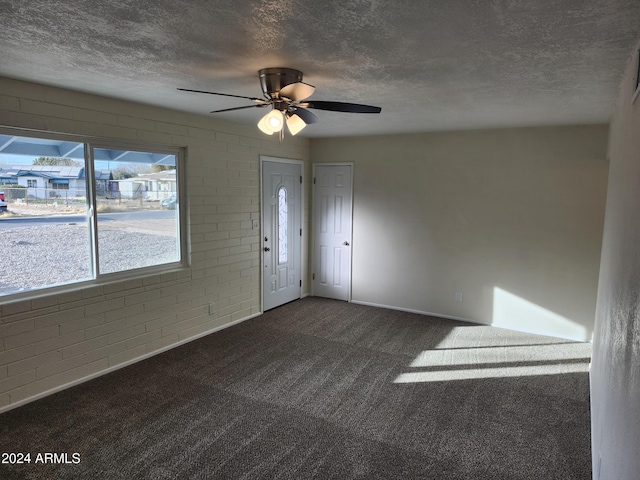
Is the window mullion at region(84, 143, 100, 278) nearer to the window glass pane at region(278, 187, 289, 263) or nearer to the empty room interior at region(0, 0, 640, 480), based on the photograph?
the empty room interior at region(0, 0, 640, 480)

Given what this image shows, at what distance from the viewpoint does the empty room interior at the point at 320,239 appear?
1.97 m

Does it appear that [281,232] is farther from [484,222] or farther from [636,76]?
[636,76]

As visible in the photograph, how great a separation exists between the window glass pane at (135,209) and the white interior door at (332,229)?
7.91ft

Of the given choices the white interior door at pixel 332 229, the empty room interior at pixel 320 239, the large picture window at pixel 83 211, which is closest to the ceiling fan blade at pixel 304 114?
the empty room interior at pixel 320 239

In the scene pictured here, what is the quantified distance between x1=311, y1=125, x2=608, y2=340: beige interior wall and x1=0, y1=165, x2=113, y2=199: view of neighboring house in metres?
3.38

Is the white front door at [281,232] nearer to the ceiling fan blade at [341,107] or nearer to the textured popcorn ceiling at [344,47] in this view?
the textured popcorn ceiling at [344,47]

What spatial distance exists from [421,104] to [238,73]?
167 centimetres

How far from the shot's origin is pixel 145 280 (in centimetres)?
395

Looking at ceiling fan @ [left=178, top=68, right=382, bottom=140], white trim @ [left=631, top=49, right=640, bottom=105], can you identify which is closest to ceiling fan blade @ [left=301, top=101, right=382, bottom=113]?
ceiling fan @ [left=178, top=68, right=382, bottom=140]

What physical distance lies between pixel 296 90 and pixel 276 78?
7.0 inches

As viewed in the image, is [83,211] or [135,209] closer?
[83,211]

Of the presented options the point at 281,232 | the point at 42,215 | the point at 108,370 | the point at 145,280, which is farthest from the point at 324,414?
the point at 281,232

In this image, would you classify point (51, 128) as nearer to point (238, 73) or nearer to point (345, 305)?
point (238, 73)

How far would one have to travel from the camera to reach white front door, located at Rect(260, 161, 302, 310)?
541cm
